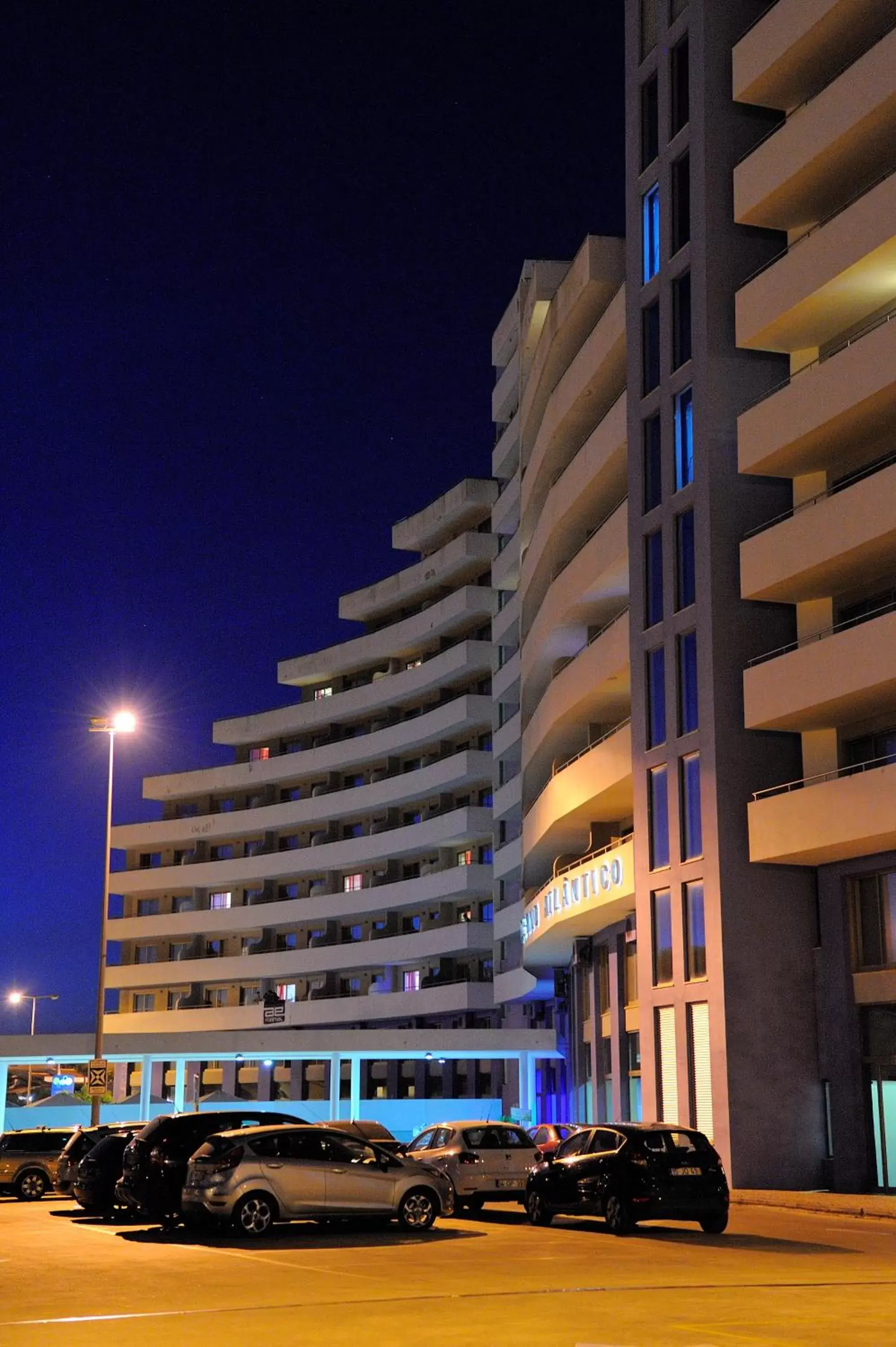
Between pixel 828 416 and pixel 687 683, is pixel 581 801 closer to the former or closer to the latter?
pixel 687 683

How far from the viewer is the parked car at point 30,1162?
3381cm

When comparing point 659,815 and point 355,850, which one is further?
point 355,850

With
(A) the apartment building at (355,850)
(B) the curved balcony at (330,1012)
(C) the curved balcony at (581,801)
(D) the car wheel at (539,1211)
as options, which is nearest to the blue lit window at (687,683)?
(C) the curved balcony at (581,801)

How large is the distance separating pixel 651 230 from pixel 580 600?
34.0 feet

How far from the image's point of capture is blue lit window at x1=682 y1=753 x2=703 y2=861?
1458 inches

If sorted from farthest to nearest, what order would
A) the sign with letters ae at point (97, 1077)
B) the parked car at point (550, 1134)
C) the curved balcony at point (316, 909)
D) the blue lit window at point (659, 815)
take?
1. the curved balcony at point (316, 909)
2. the blue lit window at point (659, 815)
3. the sign with letters ae at point (97, 1077)
4. the parked car at point (550, 1134)

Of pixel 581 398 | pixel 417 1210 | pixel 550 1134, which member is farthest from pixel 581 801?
pixel 417 1210

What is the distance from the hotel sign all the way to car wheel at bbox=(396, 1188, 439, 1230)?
17801 millimetres

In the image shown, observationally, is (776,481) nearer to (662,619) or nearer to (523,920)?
(662,619)

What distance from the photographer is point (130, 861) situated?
103m

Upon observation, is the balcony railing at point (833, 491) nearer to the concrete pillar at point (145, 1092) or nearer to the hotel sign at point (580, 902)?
the hotel sign at point (580, 902)

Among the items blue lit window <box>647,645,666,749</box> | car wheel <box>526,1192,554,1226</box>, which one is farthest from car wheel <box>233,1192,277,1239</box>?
blue lit window <box>647,645,666,749</box>

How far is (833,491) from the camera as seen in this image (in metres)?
36.2

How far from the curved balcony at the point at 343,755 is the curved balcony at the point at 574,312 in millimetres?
21535
